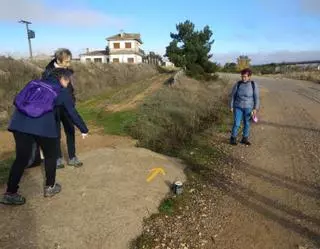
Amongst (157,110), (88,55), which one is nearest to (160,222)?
(157,110)

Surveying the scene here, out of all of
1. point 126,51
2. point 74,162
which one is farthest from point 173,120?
point 126,51

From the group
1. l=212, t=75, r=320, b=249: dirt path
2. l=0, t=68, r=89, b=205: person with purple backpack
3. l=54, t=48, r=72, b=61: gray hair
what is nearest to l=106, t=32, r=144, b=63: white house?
l=212, t=75, r=320, b=249: dirt path

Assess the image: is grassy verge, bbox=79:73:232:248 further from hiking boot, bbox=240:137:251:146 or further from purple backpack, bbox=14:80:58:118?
purple backpack, bbox=14:80:58:118

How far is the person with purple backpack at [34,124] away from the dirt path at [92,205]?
37 centimetres

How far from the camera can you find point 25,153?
17.6 ft

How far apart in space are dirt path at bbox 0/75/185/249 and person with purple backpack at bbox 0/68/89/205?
0.37m

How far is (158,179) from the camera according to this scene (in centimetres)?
664

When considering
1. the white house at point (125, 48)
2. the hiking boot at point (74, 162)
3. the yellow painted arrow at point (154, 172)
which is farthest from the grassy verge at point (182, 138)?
the white house at point (125, 48)

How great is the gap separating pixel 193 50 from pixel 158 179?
104ft

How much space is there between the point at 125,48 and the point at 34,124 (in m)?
74.1

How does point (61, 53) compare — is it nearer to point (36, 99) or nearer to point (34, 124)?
point (36, 99)

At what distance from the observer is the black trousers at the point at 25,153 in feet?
17.4

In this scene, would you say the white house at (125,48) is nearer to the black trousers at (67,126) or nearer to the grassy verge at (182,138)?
the grassy verge at (182,138)

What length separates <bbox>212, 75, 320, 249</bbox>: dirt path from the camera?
15.9 ft
